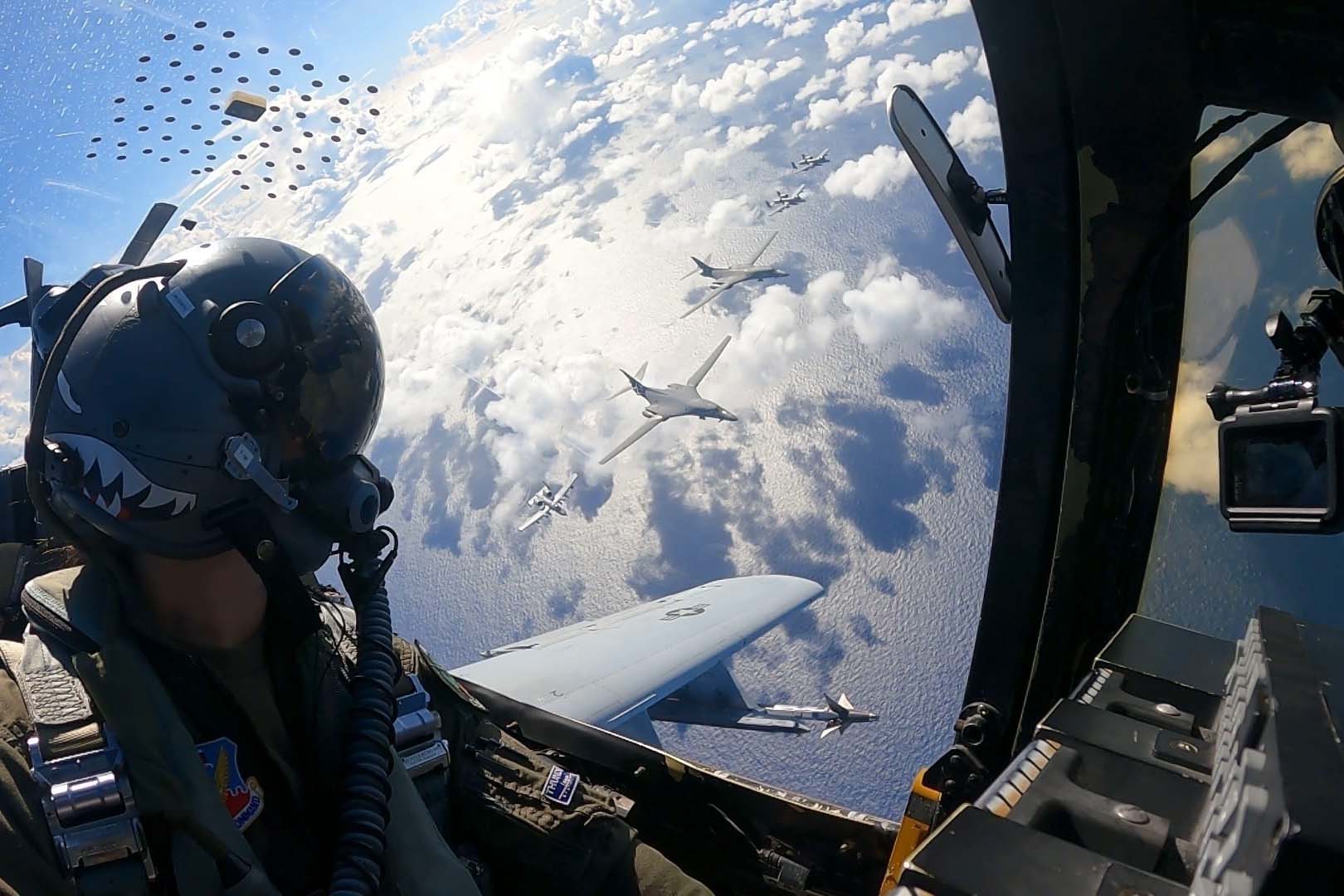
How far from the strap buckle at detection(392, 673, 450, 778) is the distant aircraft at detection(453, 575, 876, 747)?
299 centimetres

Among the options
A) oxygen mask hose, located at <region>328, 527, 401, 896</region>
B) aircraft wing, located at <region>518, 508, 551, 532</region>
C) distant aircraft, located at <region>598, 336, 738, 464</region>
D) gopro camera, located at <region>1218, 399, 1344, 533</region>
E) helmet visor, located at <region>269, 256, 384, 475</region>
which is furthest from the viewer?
aircraft wing, located at <region>518, 508, 551, 532</region>

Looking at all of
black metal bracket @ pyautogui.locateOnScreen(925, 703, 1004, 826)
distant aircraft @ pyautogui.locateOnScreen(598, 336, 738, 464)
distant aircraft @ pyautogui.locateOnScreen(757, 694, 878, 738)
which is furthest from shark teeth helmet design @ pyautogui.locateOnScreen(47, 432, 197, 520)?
distant aircraft @ pyautogui.locateOnScreen(598, 336, 738, 464)

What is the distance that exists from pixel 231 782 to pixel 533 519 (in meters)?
34.4

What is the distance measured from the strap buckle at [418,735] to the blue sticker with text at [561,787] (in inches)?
8.8

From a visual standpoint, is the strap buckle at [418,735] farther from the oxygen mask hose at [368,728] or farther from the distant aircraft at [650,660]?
the distant aircraft at [650,660]

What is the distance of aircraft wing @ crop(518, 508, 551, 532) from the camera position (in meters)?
33.2

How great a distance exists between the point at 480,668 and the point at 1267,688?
636 cm

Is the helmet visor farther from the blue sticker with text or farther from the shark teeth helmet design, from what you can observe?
the blue sticker with text

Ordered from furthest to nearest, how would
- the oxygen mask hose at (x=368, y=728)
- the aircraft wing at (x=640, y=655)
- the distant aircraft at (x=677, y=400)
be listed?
the distant aircraft at (x=677, y=400) → the aircraft wing at (x=640, y=655) → the oxygen mask hose at (x=368, y=728)

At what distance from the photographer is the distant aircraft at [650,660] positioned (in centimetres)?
626

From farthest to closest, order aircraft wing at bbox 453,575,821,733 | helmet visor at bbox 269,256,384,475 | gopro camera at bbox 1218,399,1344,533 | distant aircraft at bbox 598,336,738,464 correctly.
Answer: distant aircraft at bbox 598,336,738,464 → aircraft wing at bbox 453,575,821,733 → helmet visor at bbox 269,256,384,475 → gopro camera at bbox 1218,399,1344,533

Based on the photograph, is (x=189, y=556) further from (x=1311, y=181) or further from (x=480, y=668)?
(x=480, y=668)

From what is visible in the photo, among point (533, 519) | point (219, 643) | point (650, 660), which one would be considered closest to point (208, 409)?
point (219, 643)

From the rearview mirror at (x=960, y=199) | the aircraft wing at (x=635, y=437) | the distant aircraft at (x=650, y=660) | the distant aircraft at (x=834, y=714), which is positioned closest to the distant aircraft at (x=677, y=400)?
the aircraft wing at (x=635, y=437)
